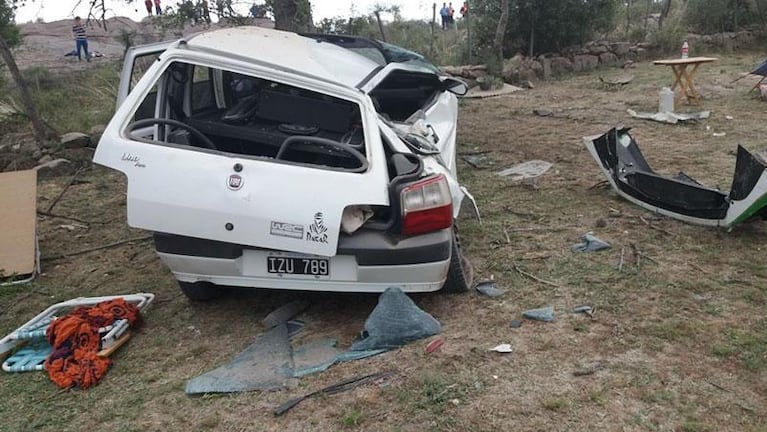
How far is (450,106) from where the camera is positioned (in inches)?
214

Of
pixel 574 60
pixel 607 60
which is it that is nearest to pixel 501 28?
pixel 574 60

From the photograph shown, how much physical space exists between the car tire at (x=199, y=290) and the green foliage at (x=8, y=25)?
8.21 m

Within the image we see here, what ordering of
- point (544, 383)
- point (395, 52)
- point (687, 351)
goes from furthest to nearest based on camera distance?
point (395, 52) < point (687, 351) < point (544, 383)

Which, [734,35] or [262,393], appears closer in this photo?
[262,393]

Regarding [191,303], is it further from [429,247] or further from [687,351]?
[687,351]

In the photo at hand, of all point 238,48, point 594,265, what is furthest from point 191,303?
point 594,265

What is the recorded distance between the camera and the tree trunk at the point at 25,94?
7.41m

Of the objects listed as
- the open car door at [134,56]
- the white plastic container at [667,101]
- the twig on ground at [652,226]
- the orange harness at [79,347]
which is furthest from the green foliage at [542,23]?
the orange harness at [79,347]

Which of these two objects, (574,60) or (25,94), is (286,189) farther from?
(574,60)

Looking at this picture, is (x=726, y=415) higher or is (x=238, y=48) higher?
(x=238, y=48)

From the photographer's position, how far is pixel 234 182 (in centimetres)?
290

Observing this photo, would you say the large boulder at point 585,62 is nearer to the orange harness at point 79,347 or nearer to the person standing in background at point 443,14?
the person standing in background at point 443,14

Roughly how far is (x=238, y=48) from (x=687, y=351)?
3045 millimetres

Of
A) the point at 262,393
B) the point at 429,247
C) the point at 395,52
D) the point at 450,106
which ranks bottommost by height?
the point at 262,393
